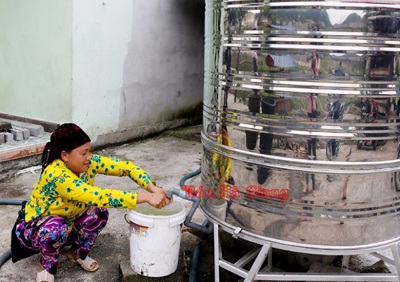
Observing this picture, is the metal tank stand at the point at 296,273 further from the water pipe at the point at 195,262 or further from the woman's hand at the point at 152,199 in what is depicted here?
the woman's hand at the point at 152,199

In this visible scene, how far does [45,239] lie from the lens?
2588 millimetres

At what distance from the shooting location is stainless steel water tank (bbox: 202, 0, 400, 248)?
6.75 feet

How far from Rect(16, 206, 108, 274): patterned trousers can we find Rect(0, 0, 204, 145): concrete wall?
9.80 ft

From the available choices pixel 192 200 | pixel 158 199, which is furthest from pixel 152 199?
pixel 192 200

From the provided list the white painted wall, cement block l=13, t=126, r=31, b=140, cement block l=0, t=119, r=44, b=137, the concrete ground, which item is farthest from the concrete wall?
the concrete ground

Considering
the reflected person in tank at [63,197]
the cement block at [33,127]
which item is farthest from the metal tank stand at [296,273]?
the cement block at [33,127]

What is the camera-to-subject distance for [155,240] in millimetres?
2627

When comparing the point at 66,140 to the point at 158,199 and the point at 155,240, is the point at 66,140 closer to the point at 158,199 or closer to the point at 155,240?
the point at 158,199

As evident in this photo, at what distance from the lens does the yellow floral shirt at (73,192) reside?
247 cm

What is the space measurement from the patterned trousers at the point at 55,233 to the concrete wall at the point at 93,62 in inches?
118

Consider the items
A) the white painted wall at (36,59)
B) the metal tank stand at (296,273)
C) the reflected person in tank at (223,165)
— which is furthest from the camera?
the white painted wall at (36,59)

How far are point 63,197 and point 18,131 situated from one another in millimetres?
3051

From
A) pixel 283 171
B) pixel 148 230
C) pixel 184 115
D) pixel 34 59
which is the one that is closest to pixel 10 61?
pixel 34 59

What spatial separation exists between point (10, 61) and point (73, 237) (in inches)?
157
